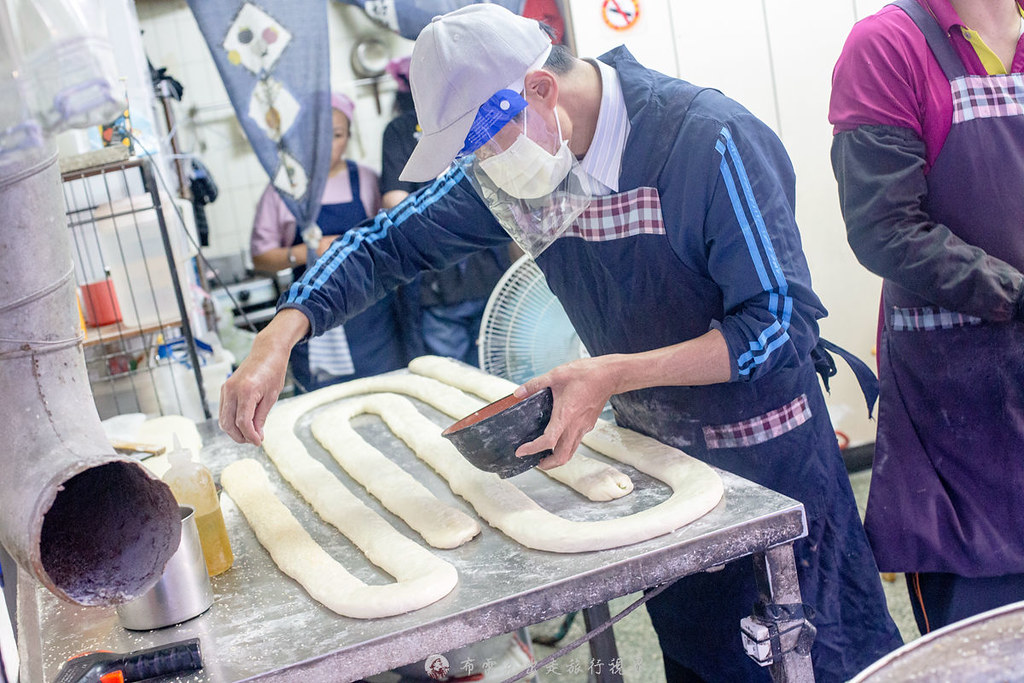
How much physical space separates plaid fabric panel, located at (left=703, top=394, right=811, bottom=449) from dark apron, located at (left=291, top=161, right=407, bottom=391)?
2.40m

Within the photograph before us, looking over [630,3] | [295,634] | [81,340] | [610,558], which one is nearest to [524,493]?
[610,558]

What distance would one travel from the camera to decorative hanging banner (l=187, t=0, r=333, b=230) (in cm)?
318

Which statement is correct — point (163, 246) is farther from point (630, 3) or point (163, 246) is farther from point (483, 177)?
point (630, 3)

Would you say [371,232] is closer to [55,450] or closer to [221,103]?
[55,450]

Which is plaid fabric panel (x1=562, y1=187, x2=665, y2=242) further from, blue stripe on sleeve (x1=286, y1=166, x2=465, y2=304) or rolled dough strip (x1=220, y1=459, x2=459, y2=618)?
rolled dough strip (x1=220, y1=459, x2=459, y2=618)

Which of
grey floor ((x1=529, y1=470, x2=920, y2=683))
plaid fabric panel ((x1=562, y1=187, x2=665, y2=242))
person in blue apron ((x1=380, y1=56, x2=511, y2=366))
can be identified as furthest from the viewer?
person in blue apron ((x1=380, y1=56, x2=511, y2=366))

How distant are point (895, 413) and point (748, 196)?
2.26ft

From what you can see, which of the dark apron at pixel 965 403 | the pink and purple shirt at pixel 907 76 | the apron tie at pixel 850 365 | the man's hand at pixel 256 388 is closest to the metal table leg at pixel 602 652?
the dark apron at pixel 965 403

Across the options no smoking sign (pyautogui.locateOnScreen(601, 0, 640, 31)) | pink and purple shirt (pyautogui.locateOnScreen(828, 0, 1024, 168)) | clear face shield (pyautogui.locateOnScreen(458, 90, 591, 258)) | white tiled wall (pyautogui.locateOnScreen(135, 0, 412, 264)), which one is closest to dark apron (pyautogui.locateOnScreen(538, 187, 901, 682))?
clear face shield (pyautogui.locateOnScreen(458, 90, 591, 258))

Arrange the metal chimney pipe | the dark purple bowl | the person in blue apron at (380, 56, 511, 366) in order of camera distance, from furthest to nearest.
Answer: the person in blue apron at (380, 56, 511, 366) → the dark purple bowl → the metal chimney pipe

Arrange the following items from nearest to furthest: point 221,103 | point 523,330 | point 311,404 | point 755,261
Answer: point 755,261, point 311,404, point 523,330, point 221,103

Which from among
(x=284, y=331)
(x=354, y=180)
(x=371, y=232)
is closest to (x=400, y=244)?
(x=371, y=232)

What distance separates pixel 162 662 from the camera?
1192mm

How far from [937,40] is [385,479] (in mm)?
1456
